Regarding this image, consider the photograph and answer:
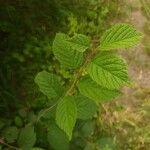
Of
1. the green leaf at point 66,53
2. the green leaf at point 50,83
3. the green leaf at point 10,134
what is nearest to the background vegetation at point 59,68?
the green leaf at point 10,134

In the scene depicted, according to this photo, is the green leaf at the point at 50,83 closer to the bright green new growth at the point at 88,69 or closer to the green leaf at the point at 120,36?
the bright green new growth at the point at 88,69

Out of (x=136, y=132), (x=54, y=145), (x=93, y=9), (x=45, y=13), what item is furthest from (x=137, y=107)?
(x=54, y=145)

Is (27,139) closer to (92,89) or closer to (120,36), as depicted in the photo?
(92,89)

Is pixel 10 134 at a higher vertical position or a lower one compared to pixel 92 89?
lower

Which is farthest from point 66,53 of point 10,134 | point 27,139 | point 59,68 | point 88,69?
point 59,68

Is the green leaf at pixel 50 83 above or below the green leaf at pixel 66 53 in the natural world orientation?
below

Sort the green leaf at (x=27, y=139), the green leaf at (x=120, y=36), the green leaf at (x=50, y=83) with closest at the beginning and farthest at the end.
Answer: the green leaf at (x=120, y=36) → the green leaf at (x=50, y=83) → the green leaf at (x=27, y=139)
